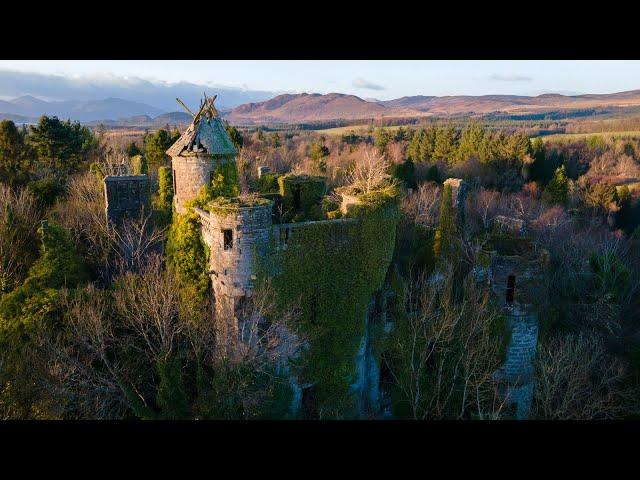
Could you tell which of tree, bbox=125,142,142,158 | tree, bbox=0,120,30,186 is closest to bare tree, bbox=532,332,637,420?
tree, bbox=0,120,30,186

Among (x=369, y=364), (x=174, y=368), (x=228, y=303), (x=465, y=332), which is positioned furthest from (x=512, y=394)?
(x=174, y=368)

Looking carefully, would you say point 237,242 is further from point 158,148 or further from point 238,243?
point 158,148

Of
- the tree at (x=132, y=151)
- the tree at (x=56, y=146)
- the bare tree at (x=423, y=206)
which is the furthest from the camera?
the tree at (x=132, y=151)

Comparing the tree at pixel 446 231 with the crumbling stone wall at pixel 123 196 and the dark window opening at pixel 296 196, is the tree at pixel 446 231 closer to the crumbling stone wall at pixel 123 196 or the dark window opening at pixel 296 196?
the dark window opening at pixel 296 196

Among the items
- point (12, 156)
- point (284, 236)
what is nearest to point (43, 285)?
point (284, 236)

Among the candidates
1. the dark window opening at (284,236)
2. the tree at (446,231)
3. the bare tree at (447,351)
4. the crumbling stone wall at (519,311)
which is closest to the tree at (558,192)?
the tree at (446,231)

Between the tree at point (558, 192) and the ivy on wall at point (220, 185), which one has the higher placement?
the ivy on wall at point (220, 185)

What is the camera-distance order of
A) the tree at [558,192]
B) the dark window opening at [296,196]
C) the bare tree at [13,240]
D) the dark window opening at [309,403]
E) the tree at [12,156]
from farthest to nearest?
the tree at [558,192] → the tree at [12,156] → the dark window opening at [296,196] → the bare tree at [13,240] → the dark window opening at [309,403]
